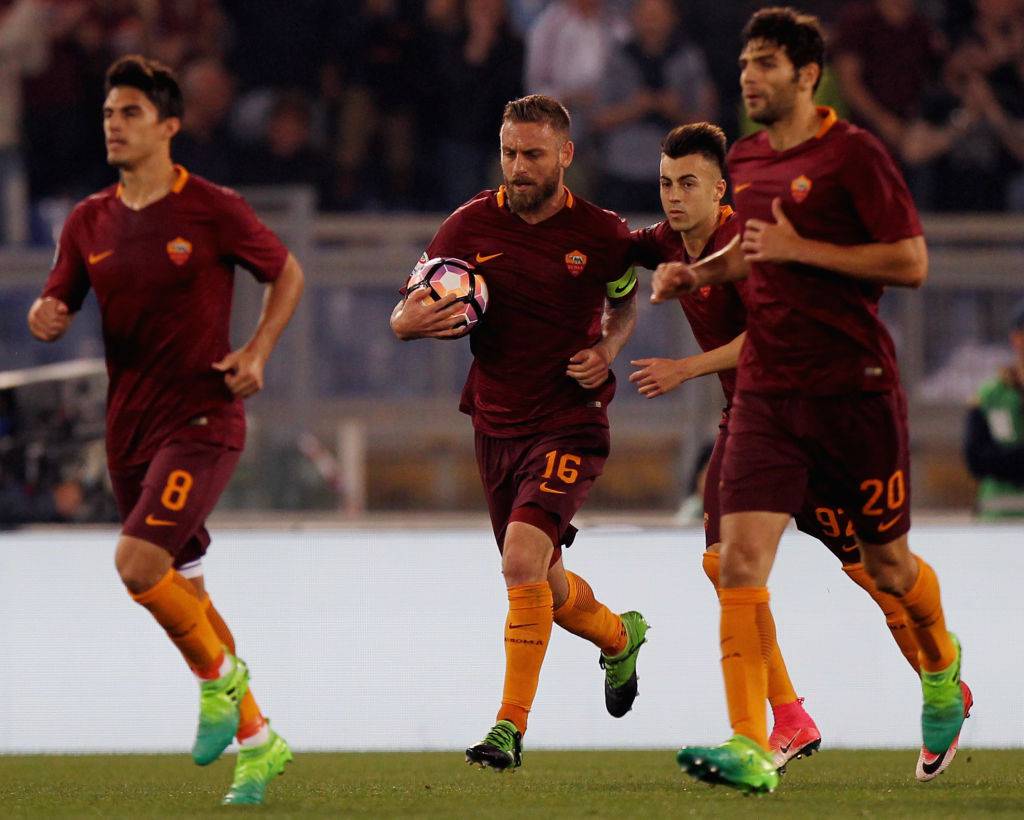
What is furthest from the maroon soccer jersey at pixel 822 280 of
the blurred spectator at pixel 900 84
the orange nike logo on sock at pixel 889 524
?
the blurred spectator at pixel 900 84

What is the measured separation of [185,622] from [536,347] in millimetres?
1445

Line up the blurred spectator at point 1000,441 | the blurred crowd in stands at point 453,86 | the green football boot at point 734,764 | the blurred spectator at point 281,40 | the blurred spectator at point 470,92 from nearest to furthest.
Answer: the green football boot at point 734,764 < the blurred spectator at point 1000,441 < the blurred crowd in stands at point 453,86 < the blurred spectator at point 470,92 < the blurred spectator at point 281,40

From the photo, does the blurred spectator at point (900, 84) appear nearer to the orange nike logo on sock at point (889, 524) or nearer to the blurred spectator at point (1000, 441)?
the blurred spectator at point (1000, 441)

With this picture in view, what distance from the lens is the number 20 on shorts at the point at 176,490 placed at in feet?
16.1

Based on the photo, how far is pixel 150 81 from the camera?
Result: 5059mm

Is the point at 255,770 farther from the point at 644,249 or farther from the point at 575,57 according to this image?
the point at 575,57

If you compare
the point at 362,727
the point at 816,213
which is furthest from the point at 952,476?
the point at 816,213

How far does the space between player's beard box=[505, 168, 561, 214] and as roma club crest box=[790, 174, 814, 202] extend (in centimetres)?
113

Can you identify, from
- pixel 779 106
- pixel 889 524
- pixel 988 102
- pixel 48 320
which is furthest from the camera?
pixel 988 102

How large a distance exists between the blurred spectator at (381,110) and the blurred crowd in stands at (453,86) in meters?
0.01

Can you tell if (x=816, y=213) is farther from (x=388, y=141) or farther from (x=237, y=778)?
(x=388, y=141)

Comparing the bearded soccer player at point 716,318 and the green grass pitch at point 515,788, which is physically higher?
the bearded soccer player at point 716,318

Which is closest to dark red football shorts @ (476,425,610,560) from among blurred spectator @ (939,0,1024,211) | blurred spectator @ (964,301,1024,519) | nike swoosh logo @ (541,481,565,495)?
nike swoosh logo @ (541,481,565,495)

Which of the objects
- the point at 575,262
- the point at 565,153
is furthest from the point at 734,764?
the point at 565,153
